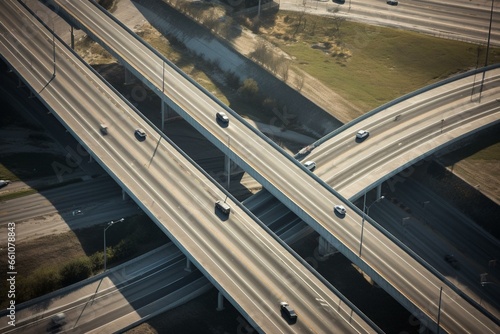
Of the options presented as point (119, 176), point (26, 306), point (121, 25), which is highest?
point (121, 25)

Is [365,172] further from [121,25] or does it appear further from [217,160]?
[121,25]

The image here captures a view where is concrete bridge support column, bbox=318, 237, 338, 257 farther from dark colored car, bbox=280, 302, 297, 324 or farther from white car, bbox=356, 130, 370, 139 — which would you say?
white car, bbox=356, 130, 370, 139

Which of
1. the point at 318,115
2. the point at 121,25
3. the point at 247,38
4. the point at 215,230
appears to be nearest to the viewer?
the point at 215,230

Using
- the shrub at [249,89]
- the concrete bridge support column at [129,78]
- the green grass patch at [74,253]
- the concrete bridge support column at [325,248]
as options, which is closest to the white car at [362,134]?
the concrete bridge support column at [325,248]

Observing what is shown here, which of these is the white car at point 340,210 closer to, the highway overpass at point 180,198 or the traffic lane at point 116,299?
the highway overpass at point 180,198

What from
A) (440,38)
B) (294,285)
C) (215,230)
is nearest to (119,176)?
(215,230)

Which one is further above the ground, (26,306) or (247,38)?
(247,38)
